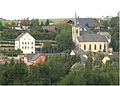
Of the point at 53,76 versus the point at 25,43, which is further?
the point at 25,43

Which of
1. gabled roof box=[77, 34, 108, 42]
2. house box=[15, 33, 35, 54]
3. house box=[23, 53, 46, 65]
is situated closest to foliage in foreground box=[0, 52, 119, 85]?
house box=[23, 53, 46, 65]

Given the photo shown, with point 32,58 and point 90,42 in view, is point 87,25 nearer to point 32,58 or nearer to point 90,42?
point 90,42

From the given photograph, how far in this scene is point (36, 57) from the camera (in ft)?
134

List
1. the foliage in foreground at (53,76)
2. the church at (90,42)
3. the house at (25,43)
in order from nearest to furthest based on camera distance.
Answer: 1. the foliage in foreground at (53,76)
2. the house at (25,43)
3. the church at (90,42)

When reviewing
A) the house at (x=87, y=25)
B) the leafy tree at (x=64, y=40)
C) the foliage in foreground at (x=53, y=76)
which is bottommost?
the leafy tree at (x=64, y=40)

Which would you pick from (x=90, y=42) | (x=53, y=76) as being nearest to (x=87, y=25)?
(x=90, y=42)

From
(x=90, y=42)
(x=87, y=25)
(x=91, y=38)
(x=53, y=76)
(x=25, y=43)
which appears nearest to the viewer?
(x=53, y=76)

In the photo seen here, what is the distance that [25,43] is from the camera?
50.5 m

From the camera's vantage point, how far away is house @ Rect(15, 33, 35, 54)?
163 feet

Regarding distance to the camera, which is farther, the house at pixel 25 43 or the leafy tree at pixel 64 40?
the house at pixel 25 43

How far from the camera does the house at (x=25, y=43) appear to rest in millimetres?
49719

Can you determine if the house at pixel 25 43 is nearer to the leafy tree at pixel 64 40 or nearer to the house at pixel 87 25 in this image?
the leafy tree at pixel 64 40

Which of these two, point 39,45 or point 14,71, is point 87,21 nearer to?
point 39,45

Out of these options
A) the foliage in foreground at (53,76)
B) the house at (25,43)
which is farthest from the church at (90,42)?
the foliage in foreground at (53,76)
